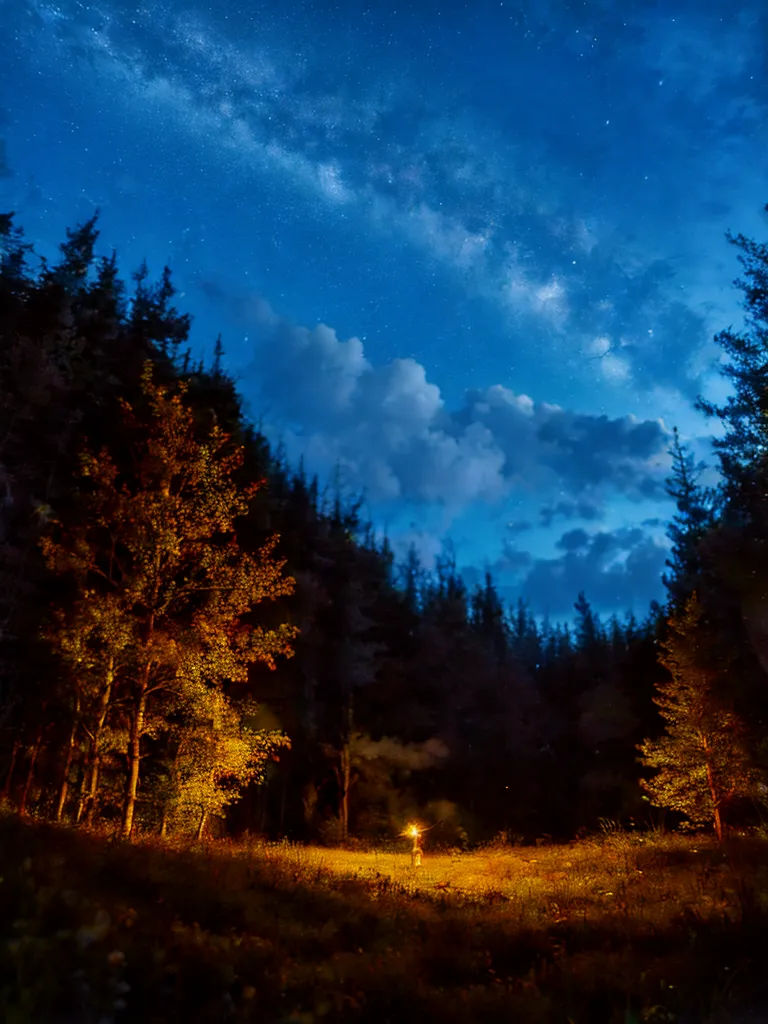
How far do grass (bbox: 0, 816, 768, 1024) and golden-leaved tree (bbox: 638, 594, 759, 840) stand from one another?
1281cm

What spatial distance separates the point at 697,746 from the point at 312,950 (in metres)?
20.3

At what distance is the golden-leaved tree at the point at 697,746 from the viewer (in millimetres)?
22953

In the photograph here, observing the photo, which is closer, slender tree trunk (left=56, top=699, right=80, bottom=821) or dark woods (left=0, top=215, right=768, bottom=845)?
dark woods (left=0, top=215, right=768, bottom=845)

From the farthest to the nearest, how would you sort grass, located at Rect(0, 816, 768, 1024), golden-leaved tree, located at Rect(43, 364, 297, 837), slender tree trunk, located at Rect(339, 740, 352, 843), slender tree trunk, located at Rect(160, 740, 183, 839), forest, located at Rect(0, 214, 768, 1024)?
slender tree trunk, located at Rect(339, 740, 352, 843), slender tree trunk, located at Rect(160, 740, 183, 839), golden-leaved tree, located at Rect(43, 364, 297, 837), forest, located at Rect(0, 214, 768, 1024), grass, located at Rect(0, 816, 768, 1024)

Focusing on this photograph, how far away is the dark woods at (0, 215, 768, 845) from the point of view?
16.0 m

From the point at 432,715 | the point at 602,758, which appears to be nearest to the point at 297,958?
the point at 432,715

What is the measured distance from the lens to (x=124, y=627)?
1474 centimetres

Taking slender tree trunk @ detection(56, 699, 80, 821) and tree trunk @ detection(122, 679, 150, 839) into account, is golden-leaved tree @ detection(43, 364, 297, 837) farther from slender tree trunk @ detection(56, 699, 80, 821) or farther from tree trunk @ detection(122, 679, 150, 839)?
slender tree trunk @ detection(56, 699, 80, 821)

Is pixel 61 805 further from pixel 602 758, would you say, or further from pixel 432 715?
pixel 602 758

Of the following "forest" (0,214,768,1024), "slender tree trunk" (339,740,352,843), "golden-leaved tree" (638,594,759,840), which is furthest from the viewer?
"slender tree trunk" (339,740,352,843)

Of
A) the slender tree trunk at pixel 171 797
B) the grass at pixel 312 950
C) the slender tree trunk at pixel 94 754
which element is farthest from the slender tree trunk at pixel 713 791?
the slender tree trunk at pixel 94 754

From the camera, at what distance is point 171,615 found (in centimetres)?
1708

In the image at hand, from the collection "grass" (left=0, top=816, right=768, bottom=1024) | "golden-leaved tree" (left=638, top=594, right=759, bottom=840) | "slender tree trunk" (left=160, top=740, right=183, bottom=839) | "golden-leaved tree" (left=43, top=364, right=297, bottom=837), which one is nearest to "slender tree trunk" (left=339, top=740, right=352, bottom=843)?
"golden-leaved tree" (left=638, top=594, right=759, bottom=840)

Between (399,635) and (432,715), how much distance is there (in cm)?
517
